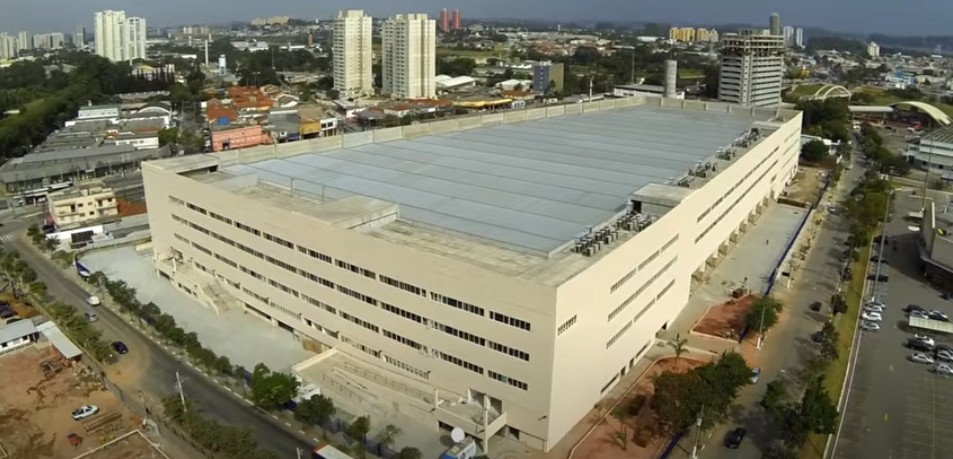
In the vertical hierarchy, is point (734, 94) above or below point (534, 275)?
above

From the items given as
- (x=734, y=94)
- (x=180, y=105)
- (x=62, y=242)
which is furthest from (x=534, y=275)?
(x=180, y=105)

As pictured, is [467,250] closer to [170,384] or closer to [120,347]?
[170,384]

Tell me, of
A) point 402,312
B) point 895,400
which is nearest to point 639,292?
point 402,312

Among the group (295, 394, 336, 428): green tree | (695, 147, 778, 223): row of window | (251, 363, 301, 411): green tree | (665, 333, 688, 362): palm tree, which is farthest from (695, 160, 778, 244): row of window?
(251, 363, 301, 411): green tree

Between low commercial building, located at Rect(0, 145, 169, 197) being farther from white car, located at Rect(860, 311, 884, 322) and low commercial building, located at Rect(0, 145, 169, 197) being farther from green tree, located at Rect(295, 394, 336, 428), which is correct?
white car, located at Rect(860, 311, 884, 322)

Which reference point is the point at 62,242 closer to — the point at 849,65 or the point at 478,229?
the point at 478,229

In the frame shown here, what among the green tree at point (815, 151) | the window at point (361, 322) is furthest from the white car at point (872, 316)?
the green tree at point (815, 151)
